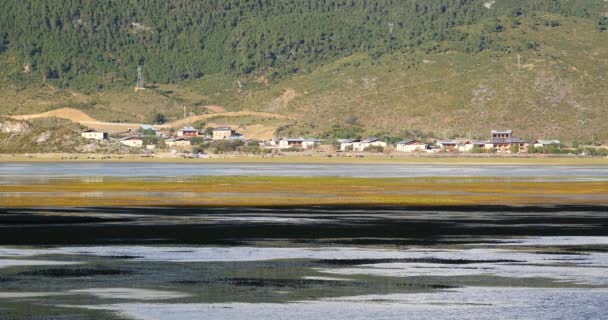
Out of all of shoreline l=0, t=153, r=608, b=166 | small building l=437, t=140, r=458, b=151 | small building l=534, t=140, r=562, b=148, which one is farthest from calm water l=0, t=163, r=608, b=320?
small building l=437, t=140, r=458, b=151

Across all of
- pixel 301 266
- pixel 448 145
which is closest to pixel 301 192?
pixel 301 266

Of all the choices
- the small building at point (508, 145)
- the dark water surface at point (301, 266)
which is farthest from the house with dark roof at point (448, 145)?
the dark water surface at point (301, 266)

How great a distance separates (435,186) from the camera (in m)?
76.4

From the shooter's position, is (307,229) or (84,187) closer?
(307,229)

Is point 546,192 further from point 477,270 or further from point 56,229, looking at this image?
point 477,270

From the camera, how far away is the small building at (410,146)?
193062 mm

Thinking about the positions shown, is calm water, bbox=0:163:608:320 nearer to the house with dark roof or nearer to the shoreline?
the shoreline

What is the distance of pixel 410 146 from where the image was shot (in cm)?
19475

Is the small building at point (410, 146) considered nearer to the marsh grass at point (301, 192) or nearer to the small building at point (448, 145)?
the small building at point (448, 145)

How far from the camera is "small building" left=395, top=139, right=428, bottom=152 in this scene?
633 feet

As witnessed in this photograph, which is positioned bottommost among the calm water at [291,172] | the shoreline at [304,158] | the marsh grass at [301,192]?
the shoreline at [304,158]

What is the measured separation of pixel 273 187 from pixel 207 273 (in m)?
44.3

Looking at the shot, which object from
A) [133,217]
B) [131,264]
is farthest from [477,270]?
[133,217]

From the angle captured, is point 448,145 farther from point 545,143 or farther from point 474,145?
point 545,143
